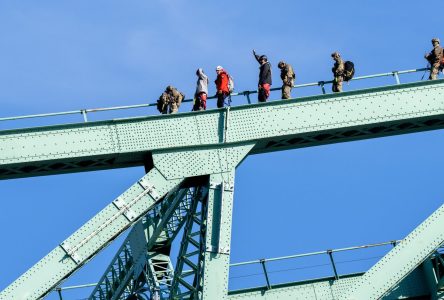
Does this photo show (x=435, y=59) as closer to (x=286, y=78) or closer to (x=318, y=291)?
(x=286, y=78)

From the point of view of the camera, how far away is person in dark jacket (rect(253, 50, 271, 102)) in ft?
101

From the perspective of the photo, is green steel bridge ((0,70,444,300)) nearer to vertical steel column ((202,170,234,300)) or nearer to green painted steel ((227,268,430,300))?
vertical steel column ((202,170,234,300))

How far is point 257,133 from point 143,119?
267 cm

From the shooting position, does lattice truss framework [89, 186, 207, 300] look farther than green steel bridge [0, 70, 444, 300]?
Yes

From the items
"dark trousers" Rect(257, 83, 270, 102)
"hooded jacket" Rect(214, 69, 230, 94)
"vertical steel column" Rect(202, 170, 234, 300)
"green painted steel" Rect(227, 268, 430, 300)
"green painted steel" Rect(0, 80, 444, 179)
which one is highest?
"hooded jacket" Rect(214, 69, 230, 94)

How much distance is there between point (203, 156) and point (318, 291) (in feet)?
21.2

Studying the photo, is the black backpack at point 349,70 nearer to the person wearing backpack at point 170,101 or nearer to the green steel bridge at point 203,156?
the green steel bridge at point 203,156

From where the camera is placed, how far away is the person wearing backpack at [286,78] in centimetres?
3103

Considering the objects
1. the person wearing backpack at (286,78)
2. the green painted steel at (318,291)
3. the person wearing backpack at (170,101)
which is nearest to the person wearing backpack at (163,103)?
the person wearing backpack at (170,101)

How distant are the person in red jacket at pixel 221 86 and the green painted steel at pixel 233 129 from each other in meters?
0.51

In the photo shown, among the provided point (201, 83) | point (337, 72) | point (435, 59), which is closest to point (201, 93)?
point (201, 83)

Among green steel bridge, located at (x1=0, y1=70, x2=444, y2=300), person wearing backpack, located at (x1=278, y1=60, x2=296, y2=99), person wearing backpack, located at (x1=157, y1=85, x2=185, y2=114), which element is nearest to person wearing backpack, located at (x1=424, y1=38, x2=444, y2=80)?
green steel bridge, located at (x1=0, y1=70, x2=444, y2=300)

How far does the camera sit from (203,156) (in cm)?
2970

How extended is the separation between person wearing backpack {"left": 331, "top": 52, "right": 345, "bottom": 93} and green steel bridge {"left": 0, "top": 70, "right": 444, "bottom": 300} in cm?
44
